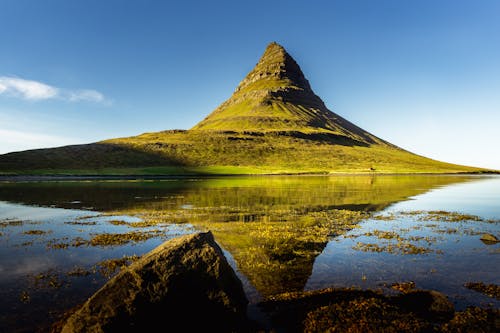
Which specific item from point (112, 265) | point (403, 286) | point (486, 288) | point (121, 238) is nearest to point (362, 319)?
point (403, 286)

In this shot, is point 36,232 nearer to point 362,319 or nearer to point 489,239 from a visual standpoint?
point 362,319

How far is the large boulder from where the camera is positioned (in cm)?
994

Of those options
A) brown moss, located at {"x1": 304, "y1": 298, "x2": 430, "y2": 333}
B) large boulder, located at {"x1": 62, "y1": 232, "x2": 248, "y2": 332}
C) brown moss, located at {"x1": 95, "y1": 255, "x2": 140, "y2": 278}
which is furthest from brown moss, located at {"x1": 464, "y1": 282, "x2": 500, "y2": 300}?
brown moss, located at {"x1": 95, "y1": 255, "x2": 140, "y2": 278}

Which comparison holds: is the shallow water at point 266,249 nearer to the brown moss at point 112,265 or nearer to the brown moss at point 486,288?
the brown moss at point 112,265

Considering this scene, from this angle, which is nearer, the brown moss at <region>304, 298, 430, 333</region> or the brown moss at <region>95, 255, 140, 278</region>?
the brown moss at <region>304, 298, 430, 333</region>

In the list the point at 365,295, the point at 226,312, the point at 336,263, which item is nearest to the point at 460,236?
the point at 336,263

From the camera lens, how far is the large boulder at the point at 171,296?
9938mm

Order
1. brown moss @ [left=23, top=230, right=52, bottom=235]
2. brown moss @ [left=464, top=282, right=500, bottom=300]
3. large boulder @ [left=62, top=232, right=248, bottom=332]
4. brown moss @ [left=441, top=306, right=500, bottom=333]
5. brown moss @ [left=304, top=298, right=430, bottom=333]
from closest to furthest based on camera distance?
large boulder @ [left=62, top=232, right=248, bottom=332] < brown moss @ [left=304, top=298, right=430, bottom=333] < brown moss @ [left=441, top=306, right=500, bottom=333] < brown moss @ [left=464, top=282, right=500, bottom=300] < brown moss @ [left=23, top=230, right=52, bottom=235]

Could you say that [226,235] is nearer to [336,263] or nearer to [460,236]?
[336,263]

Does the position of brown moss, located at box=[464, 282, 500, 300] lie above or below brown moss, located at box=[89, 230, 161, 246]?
above

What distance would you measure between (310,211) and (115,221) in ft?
70.3

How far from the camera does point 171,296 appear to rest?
1086 centimetres

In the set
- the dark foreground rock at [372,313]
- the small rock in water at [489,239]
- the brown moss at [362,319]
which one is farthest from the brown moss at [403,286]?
the small rock in water at [489,239]

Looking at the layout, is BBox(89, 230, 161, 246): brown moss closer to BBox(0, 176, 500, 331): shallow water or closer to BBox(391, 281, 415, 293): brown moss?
BBox(0, 176, 500, 331): shallow water
